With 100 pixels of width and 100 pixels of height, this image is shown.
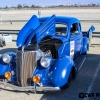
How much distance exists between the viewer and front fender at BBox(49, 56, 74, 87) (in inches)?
208

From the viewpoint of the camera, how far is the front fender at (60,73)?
527 cm

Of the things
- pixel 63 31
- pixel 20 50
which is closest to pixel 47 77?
pixel 20 50

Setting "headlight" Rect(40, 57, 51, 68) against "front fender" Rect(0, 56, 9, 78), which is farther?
"front fender" Rect(0, 56, 9, 78)

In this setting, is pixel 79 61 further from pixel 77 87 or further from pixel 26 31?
pixel 26 31

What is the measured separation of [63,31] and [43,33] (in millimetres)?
1220

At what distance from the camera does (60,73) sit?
5.34 m

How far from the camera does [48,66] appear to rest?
5.57m

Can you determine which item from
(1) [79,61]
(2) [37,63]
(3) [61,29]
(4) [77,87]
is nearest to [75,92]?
(4) [77,87]

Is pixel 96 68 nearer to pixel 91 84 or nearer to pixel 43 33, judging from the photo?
pixel 91 84

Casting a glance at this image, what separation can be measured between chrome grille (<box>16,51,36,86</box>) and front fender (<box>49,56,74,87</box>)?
20.9 inches

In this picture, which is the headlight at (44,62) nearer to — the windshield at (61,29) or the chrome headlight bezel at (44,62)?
the chrome headlight bezel at (44,62)

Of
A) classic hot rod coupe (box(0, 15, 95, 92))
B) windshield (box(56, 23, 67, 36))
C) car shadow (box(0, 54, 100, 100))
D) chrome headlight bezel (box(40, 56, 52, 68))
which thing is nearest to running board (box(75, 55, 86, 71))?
car shadow (box(0, 54, 100, 100))

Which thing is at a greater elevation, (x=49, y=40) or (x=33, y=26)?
(x=33, y=26)

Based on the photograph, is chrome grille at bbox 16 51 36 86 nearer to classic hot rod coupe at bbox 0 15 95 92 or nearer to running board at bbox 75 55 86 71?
classic hot rod coupe at bbox 0 15 95 92
